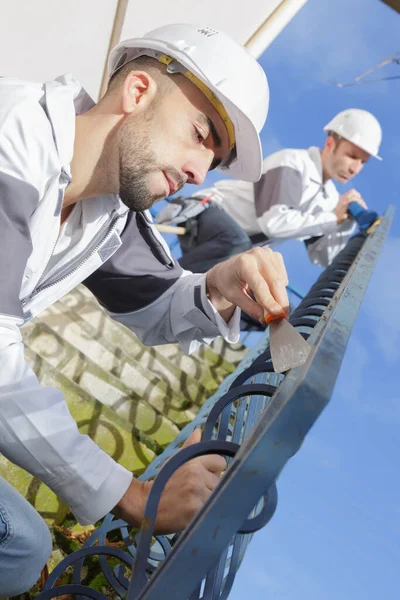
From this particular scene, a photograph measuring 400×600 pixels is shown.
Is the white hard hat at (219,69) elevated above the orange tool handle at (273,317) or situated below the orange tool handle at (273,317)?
above

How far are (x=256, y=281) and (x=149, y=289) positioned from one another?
73cm

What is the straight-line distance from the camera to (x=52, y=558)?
2.30 m

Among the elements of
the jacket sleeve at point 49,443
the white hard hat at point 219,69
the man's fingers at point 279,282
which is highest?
the white hard hat at point 219,69

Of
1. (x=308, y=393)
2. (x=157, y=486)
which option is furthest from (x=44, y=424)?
(x=308, y=393)

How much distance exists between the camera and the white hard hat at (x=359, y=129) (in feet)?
16.7

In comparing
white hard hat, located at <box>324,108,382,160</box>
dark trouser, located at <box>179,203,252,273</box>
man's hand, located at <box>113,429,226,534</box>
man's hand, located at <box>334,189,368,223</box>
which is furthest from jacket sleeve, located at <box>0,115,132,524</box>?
white hard hat, located at <box>324,108,382,160</box>

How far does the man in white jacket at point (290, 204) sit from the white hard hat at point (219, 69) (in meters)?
2.15

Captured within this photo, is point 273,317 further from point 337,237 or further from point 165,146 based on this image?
point 337,237

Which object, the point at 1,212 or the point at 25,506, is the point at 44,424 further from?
the point at 1,212

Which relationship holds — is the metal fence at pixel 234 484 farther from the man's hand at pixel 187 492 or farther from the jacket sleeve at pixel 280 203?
the jacket sleeve at pixel 280 203

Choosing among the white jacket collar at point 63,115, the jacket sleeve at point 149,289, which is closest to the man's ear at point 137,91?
the white jacket collar at point 63,115

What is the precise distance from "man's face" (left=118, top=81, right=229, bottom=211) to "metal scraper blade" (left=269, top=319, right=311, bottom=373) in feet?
2.40

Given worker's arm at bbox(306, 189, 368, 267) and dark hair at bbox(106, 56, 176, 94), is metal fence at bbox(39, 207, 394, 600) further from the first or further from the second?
worker's arm at bbox(306, 189, 368, 267)

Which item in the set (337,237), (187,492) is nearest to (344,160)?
(337,237)
